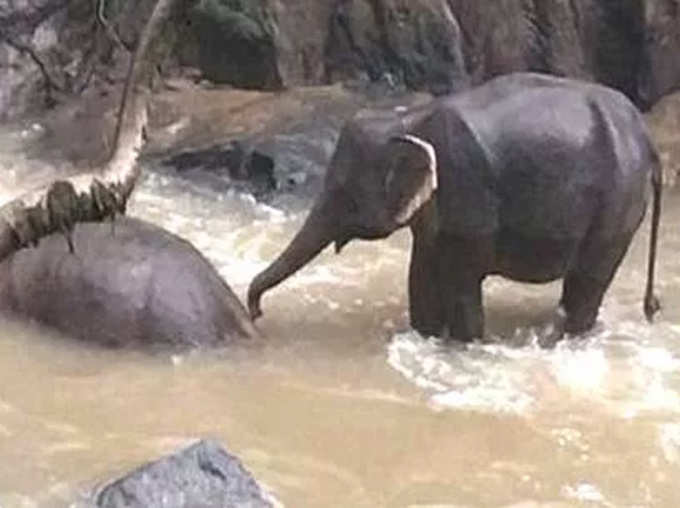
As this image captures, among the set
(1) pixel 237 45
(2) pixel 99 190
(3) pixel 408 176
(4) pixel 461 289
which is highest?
(2) pixel 99 190

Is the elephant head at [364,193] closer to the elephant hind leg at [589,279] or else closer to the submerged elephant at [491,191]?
the submerged elephant at [491,191]

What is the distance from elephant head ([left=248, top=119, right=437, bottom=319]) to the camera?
19.8ft

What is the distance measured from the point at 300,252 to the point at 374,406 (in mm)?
764

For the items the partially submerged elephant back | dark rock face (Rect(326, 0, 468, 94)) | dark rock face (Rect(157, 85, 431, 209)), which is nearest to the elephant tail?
the partially submerged elephant back

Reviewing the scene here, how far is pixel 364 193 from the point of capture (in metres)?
6.22

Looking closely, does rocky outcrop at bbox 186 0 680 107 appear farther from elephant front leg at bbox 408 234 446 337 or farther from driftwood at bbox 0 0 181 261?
driftwood at bbox 0 0 181 261

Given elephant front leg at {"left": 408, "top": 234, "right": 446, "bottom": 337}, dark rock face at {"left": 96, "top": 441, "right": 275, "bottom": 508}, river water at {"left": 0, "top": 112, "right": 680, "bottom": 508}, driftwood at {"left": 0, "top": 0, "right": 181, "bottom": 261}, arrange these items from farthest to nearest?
elephant front leg at {"left": 408, "top": 234, "right": 446, "bottom": 337}, driftwood at {"left": 0, "top": 0, "right": 181, "bottom": 261}, river water at {"left": 0, "top": 112, "right": 680, "bottom": 508}, dark rock face at {"left": 96, "top": 441, "right": 275, "bottom": 508}

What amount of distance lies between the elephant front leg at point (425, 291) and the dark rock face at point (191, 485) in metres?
1.50

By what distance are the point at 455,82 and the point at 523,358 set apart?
373cm

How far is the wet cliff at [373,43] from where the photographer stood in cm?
968

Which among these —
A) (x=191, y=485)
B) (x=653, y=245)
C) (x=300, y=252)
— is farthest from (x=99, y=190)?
(x=653, y=245)

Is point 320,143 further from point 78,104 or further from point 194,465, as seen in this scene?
point 194,465

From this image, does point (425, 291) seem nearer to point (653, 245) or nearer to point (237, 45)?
point (653, 245)

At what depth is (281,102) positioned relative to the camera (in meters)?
9.33
